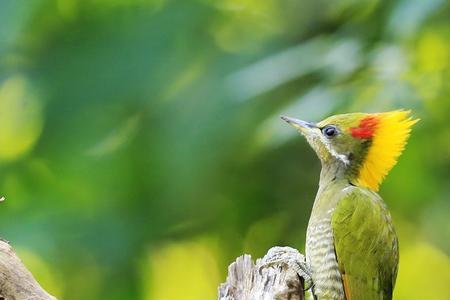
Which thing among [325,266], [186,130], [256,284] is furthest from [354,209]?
[186,130]

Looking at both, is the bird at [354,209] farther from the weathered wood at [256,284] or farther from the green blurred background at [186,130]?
the weathered wood at [256,284]

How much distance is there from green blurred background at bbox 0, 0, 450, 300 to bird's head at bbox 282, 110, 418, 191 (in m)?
0.11

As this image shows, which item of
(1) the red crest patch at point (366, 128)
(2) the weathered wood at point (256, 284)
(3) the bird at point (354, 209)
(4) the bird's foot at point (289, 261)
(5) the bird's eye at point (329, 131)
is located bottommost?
(2) the weathered wood at point (256, 284)

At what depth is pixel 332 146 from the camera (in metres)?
6.16

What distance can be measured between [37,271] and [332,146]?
220 cm

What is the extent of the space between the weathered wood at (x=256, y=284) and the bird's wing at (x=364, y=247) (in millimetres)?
539

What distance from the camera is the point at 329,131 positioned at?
6117 mm

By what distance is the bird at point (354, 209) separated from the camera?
5684 mm

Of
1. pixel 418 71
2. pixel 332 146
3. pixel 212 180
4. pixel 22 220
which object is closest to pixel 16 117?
pixel 22 220

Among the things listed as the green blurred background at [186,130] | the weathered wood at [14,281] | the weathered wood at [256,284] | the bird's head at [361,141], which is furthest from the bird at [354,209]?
the weathered wood at [14,281]

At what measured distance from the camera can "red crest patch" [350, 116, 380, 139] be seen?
5969 mm

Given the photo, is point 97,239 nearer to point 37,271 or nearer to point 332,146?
point 37,271

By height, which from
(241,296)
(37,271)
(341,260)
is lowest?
(241,296)

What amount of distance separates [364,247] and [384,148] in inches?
26.9
